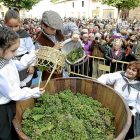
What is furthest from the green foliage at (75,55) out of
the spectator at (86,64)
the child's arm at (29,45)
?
the spectator at (86,64)

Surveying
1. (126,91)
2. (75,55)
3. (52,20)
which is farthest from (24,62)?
(126,91)

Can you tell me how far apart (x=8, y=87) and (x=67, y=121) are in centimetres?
93

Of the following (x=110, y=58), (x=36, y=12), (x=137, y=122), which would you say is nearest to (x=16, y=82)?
(x=137, y=122)

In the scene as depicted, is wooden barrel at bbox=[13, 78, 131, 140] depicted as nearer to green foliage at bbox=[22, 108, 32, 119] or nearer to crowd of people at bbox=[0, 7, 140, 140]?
green foliage at bbox=[22, 108, 32, 119]

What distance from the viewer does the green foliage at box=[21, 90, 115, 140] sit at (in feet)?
5.99

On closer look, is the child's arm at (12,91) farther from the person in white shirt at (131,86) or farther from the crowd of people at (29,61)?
the person in white shirt at (131,86)

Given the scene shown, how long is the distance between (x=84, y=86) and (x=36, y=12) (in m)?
43.2

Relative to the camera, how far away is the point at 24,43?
8.30ft

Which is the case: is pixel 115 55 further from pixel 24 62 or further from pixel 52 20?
pixel 24 62

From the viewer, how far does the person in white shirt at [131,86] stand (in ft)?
8.54

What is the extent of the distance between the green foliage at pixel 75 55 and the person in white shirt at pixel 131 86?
25.5 inches

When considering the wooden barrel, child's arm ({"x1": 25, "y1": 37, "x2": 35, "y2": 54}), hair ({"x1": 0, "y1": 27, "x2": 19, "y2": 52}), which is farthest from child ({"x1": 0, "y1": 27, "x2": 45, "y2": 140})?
child's arm ({"x1": 25, "y1": 37, "x2": 35, "y2": 54})

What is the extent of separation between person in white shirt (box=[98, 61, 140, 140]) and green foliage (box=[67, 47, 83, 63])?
65cm

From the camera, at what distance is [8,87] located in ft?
4.99
